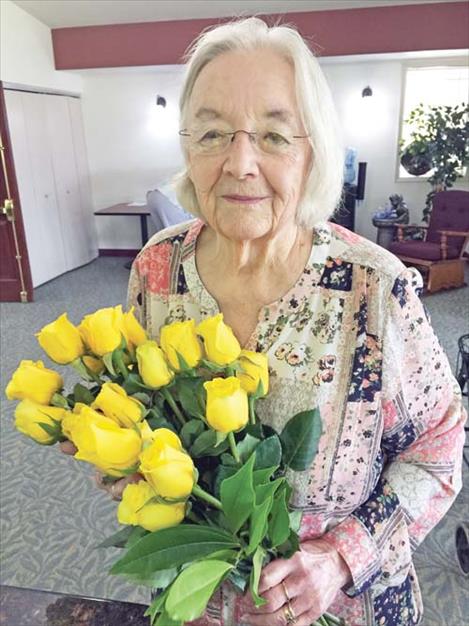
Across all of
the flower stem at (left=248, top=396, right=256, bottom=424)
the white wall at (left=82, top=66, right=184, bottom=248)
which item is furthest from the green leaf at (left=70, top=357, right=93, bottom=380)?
the white wall at (left=82, top=66, right=184, bottom=248)

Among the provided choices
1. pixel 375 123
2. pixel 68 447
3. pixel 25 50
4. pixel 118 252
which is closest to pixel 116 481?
pixel 68 447

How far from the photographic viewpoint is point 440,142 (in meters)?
5.40

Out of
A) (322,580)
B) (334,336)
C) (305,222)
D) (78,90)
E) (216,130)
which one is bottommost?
(322,580)

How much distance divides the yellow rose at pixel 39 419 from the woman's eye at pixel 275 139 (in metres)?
0.48

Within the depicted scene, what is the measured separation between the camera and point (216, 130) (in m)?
0.76

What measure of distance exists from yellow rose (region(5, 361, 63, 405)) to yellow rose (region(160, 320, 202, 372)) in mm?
142

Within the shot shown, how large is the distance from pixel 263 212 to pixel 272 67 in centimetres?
21

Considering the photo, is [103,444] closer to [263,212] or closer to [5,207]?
[263,212]

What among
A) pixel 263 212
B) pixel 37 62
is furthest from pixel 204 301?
pixel 37 62

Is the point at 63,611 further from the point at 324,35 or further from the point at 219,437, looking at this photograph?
the point at 324,35

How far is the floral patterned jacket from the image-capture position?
2.52 ft

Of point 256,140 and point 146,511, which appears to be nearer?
point 146,511

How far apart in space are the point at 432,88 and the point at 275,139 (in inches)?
249

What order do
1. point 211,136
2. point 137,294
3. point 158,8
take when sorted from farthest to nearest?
point 158,8 < point 137,294 < point 211,136
